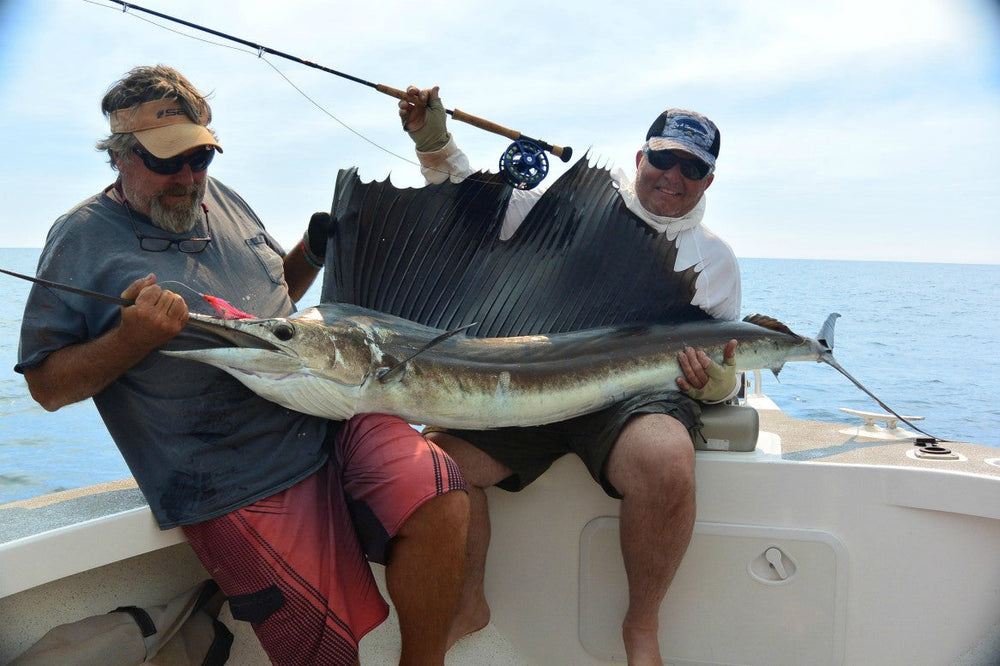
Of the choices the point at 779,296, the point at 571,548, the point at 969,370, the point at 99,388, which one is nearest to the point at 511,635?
the point at 571,548

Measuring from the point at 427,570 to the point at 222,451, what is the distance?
0.48 m

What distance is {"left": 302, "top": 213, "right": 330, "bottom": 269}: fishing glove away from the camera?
199 cm

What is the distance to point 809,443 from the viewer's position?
90.3 inches

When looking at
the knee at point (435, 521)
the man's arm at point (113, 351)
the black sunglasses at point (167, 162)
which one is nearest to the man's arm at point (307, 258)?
the black sunglasses at point (167, 162)

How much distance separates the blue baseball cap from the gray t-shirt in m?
1.33

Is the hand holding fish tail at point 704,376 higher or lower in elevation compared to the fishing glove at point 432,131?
lower

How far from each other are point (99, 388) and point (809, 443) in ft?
5.99

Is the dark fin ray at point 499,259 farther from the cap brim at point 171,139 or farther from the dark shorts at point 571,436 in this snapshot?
the cap brim at point 171,139

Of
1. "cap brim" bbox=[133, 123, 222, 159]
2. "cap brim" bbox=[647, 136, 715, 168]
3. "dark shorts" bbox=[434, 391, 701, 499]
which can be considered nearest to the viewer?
"cap brim" bbox=[133, 123, 222, 159]

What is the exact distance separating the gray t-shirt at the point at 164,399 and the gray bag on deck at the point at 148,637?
22 cm

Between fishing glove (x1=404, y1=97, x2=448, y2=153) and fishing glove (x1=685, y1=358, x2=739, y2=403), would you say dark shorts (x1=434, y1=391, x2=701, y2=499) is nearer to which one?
fishing glove (x1=685, y1=358, x2=739, y2=403)

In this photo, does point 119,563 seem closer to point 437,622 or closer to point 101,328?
point 101,328

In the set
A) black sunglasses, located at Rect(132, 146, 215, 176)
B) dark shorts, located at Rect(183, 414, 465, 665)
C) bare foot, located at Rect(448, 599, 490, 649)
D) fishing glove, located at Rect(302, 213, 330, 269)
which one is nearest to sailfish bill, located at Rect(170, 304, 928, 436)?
dark shorts, located at Rect(183, 414, 465, 665)

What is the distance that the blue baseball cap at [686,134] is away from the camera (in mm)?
2316
